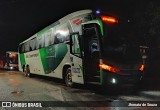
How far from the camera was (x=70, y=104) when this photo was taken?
27.1 feet

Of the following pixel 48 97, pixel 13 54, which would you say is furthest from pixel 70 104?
pixel 13 54

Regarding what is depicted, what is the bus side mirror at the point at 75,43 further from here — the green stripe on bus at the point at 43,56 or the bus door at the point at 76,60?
the green stripe on bus at the point at 43,56

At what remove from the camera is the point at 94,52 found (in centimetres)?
1106

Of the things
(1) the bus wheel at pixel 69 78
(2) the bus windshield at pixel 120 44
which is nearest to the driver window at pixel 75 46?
(1) the bus wheel at pixel 69 78

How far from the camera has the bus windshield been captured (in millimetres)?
10031

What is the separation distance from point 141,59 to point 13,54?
1149 inches

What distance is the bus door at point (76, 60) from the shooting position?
11352 millimetres

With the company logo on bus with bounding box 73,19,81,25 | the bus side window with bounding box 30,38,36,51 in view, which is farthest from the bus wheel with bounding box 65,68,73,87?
the bus side window with bounding box 30,38,36,51

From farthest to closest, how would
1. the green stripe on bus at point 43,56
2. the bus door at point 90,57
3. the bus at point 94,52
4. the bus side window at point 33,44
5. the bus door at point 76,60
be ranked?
the bus side window at point 33,44
the green stripe on bus at point 43,56
the bus door at point 76,60
the bus door at point 90,57
the bus at point 94,52

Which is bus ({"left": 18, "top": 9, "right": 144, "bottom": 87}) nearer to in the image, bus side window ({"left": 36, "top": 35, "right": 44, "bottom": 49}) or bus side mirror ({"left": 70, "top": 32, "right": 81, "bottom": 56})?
bus side mirror ({"left": 70, "top": 32, "right": 81, "bottom": 56})

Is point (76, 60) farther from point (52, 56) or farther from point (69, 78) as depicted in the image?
point (52, 56)

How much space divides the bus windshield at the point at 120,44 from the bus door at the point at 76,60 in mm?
1717

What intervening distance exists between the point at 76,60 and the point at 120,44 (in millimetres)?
2402

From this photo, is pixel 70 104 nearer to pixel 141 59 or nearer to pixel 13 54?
pixel 141 59
